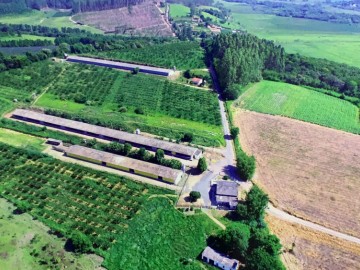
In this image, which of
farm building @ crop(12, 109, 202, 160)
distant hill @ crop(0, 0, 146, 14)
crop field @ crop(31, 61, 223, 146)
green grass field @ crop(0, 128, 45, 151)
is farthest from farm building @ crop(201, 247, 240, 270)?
distant hill @ crop(0, 0, 146, 14)

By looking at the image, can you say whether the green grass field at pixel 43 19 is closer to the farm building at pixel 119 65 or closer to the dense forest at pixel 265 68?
the farm building at pixel 119 65

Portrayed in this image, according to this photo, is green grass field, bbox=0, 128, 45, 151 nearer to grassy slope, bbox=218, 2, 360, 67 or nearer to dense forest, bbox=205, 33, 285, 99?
dense forest, bbox=205, 33, 285, 99

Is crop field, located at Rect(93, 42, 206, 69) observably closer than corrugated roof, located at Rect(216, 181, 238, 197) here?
No

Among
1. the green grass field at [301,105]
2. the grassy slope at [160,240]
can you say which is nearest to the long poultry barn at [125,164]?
the grassy slope at [160,240]

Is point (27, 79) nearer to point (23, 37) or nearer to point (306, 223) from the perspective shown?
point (23, 37)

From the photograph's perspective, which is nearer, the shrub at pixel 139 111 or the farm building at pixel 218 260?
the farm building at pixel 218 260

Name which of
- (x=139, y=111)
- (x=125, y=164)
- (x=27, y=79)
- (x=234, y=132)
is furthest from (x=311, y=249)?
(x=27, y=79)
